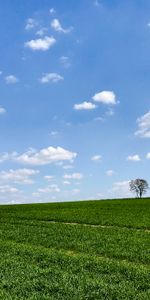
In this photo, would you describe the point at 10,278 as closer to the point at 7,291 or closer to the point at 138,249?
the point at 7,291

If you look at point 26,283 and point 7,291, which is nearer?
point 7,291

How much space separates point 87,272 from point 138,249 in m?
7.86

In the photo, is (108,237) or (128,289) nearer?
(128,289)

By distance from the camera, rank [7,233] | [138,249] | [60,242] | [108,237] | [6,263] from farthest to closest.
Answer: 1. [7,233]
2. [108,237]
3. [60,242]
4. [138,249]
5. [6,263]

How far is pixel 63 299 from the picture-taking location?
1393 centimetres

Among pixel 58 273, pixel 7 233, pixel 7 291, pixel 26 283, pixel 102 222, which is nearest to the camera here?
pixel 7 291

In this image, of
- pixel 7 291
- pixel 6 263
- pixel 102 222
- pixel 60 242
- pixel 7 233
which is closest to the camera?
pixel 7 291

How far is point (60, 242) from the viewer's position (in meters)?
28.4

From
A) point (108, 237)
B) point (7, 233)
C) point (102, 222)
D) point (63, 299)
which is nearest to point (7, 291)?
point (63, 299)

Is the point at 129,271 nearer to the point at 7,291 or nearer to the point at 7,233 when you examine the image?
the point at 7,291

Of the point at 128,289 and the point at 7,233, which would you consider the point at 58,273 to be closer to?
the point at 128,289

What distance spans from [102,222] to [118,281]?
27.8 metres

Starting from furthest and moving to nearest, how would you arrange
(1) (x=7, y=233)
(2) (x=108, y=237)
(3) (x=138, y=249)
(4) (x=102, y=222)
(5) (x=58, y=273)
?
(4) (x=102, y=222), (1) (x=7, y=233), (2) (x=108, y=237), (3) (x=138, y=249), (5) (x=58, y=273)

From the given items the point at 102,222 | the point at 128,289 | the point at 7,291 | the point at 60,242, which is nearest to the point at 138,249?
the point at 60,242
